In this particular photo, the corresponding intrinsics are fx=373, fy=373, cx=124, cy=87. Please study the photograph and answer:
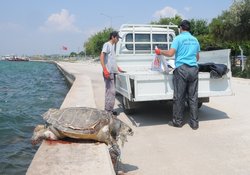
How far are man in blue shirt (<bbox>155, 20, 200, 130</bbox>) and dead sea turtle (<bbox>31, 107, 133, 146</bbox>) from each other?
2.46 meters

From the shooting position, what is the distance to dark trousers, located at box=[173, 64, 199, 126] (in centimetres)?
773

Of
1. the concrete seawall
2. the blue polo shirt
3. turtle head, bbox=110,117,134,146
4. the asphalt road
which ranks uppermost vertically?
the blue polo shirt

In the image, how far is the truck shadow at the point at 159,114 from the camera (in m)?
8.66

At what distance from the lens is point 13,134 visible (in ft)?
33.0

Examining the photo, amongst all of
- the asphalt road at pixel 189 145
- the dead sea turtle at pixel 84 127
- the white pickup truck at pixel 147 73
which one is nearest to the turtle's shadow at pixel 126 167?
the asphalt road at pixel 189 145

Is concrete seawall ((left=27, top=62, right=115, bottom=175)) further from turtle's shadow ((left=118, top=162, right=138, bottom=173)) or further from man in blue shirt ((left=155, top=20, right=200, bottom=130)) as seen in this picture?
man in blue shirt ((left=155, top=20, right=200, bottom=130))

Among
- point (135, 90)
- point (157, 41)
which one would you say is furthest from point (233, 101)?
point (135, 90)

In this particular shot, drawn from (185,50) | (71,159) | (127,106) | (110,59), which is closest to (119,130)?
(71,159)

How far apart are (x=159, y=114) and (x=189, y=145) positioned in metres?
3.10

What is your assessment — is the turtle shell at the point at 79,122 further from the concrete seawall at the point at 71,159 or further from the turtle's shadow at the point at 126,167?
the turtle's shadow at the point at 126,167

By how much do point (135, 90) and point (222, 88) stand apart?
80.3 inches

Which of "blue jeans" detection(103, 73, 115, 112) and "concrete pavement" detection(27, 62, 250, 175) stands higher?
"blue jeans" detection(103, 73, 115, 112)

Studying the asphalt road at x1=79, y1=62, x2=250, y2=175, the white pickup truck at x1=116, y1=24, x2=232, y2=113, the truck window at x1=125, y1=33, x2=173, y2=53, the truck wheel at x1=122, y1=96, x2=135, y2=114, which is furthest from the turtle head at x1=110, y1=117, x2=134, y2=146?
the truck window at x1=125, y1=33, x2=173, y2=53

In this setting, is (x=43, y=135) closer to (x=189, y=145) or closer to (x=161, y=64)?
(x=189, y=145)
